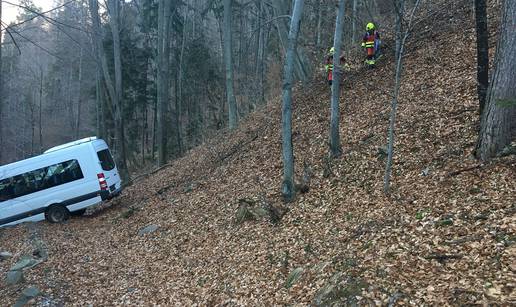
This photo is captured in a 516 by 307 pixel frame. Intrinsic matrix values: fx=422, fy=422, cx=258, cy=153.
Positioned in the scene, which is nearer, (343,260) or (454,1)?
(343,260)

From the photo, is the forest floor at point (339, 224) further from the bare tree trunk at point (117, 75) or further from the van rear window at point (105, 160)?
the bare tree trunk at point (117, 75)

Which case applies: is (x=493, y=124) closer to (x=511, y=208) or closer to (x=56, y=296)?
(x=511, y=208)

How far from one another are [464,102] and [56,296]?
9.54 m

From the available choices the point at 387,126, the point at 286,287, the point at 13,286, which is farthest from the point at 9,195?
the point at 387,126

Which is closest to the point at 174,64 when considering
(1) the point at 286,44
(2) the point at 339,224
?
(1) the point at 286,44

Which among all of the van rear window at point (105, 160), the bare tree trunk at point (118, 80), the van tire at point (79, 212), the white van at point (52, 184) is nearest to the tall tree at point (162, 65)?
the bare tree trunk at point (118, 80)

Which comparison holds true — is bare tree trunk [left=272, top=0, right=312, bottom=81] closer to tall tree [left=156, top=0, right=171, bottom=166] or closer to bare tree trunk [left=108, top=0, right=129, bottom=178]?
tall tree [left=156, top=0, right=171, bottom=166]

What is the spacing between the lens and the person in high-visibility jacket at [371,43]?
45.2 feet

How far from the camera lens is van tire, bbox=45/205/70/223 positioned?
1350cm

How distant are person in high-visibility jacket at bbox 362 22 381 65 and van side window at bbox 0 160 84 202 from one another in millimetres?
10252

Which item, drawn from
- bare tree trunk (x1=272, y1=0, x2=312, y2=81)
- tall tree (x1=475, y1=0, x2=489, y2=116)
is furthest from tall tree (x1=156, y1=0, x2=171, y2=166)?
tall tree (x1=475, y1=0, x2=489, y2=116)

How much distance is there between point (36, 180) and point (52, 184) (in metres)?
0.50

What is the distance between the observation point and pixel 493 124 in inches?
268

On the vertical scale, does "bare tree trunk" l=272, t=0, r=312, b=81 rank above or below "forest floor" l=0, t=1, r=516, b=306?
above
